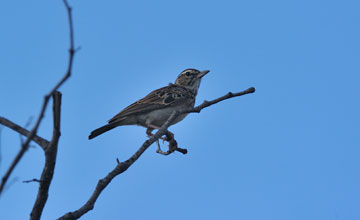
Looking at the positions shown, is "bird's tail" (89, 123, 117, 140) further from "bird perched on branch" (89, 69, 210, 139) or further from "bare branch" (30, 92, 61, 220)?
"bare branch" (30, 92, 61, 220)

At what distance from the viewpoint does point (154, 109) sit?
11.1 metres

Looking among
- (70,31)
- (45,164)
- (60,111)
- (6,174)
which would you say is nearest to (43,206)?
(45,164)

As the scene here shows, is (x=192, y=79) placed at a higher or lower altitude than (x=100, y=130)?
higher

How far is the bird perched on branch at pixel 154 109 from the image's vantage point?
10516 millimetres

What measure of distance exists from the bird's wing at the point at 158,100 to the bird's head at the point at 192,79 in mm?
449

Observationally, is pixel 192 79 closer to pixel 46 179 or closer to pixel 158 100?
pixel 158 100

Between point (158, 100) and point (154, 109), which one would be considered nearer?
point (154, 109)

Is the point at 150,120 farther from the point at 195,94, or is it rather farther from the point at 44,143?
the point at 44,143

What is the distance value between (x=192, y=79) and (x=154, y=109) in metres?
2.64

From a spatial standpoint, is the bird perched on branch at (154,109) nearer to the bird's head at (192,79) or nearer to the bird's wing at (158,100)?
the bird's wing at (158,100)

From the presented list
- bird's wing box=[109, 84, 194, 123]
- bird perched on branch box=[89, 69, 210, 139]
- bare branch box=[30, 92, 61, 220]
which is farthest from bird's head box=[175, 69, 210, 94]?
bare branch box=[30, 92, 61, 220]

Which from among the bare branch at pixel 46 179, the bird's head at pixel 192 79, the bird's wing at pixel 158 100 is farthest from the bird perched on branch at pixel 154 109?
the bare branch at pixel 46 179

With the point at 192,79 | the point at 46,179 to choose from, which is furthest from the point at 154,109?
the point at 46,179

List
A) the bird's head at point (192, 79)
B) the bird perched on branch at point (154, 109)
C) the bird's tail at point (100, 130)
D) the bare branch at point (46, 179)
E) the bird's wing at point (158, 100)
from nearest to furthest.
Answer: the bare branch at point (46, 179) → the bird's tail at point (100, 130) → the bird perched on branch at point (154, 109) → the bird's wing at point (158, 100) → the bird's head at point (192, 79)
